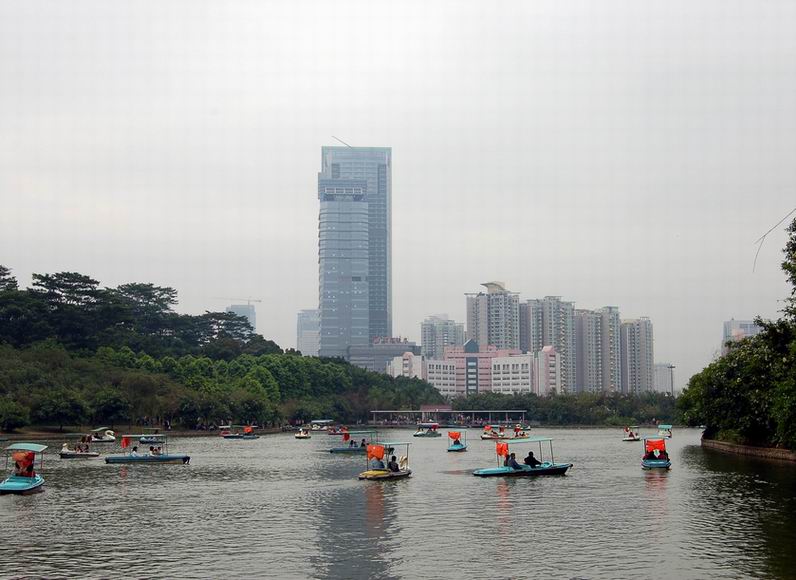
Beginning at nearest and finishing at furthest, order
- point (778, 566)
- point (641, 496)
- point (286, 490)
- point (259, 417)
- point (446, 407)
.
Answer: point (778, 566), point (641, 496), point (286, 490), point (259, 417), point (446, 407)

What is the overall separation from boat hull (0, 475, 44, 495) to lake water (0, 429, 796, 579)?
0.56 meters

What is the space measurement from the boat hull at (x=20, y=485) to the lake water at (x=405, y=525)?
56 cm

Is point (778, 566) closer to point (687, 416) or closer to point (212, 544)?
point (212, 544)

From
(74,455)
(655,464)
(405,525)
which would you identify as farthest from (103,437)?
(405,525)

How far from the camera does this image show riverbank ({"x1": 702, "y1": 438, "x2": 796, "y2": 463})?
59.2 m

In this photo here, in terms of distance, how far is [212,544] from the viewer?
28.8m

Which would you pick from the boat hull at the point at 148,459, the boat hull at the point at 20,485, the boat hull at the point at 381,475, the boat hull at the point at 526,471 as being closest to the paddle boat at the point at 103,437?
the boat hull at the point at 148,459

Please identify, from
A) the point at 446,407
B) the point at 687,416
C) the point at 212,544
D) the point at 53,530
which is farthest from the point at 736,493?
the point at 446,407

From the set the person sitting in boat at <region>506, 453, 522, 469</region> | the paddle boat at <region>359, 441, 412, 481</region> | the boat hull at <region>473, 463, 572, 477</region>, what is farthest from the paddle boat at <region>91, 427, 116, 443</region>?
the person sitting in boat at <region>506, 453, 522, 469</region>

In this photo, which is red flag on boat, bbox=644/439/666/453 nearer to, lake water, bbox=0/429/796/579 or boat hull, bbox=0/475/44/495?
lake water, bbox=0/429/796/579

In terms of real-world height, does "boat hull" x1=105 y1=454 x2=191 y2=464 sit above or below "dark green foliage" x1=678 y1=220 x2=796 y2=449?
below

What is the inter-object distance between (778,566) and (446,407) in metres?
167

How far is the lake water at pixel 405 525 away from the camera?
25062 millimetres

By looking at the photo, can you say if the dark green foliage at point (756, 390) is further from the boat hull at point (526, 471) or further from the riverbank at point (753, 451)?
the boat hull at point (526, 471)
